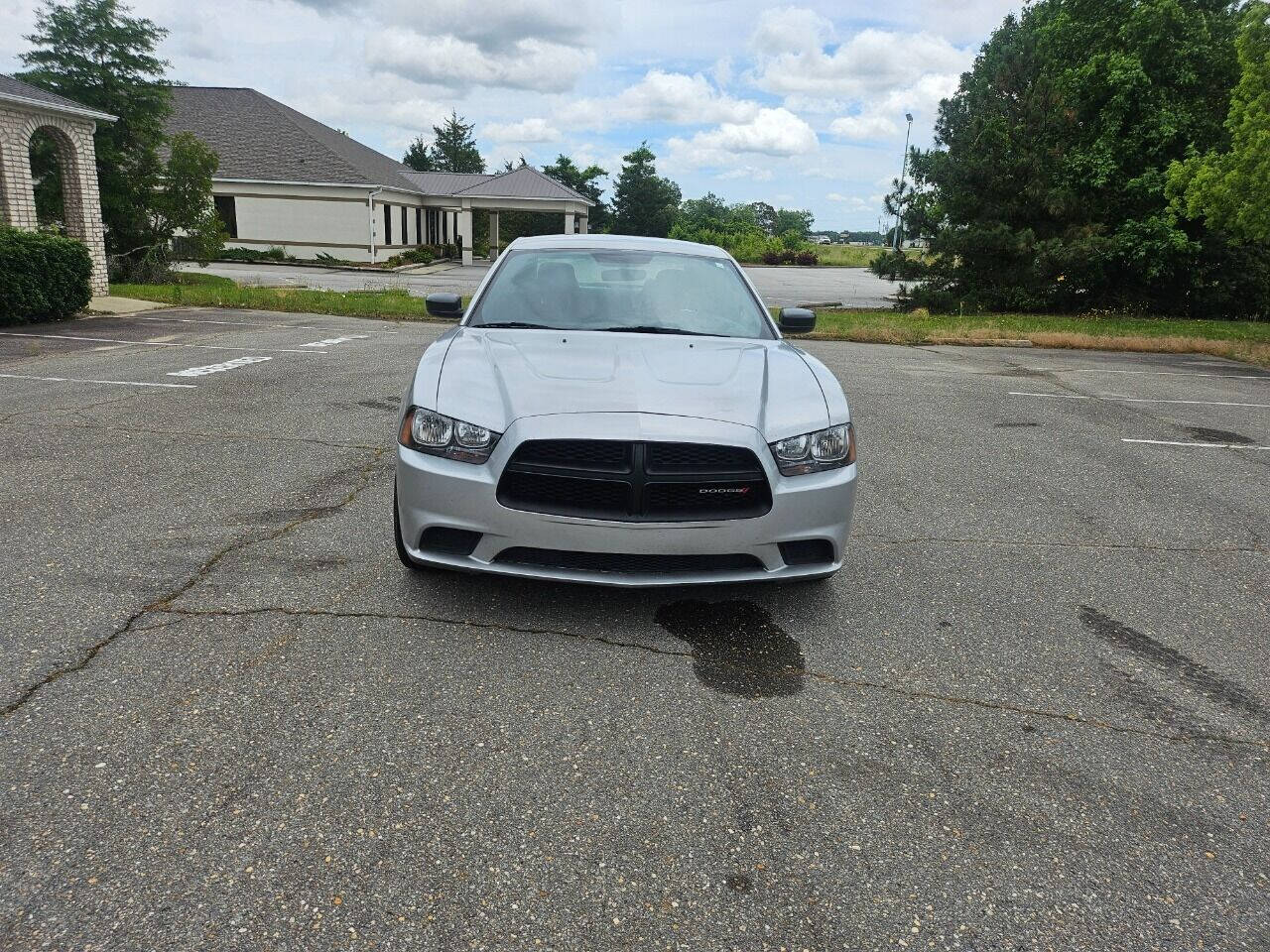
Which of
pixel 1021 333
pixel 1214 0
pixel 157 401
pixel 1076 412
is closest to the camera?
pixel 157 401

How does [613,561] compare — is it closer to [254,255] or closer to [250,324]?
[250,324]

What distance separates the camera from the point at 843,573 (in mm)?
4570

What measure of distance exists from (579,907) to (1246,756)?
2364 millimetres

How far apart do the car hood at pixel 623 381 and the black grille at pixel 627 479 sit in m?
0.17

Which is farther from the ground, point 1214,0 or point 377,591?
point 1214,0

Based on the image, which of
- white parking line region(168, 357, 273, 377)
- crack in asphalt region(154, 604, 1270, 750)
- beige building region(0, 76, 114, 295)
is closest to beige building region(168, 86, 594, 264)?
beige building region(0, 76, 114, 295)

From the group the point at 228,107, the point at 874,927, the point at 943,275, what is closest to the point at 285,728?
the point at 874,927

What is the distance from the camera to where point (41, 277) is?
46.0 feet

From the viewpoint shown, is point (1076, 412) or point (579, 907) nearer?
point (579, 907)

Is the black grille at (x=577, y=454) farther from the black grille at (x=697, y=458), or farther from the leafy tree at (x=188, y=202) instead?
the leafy tree at (x=188, y=202)

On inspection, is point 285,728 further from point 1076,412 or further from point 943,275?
point 943,275

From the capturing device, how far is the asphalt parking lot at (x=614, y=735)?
2223mm

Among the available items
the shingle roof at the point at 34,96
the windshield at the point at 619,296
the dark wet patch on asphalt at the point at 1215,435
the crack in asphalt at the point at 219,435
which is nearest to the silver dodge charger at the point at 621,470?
the windshield at the point at 619,296

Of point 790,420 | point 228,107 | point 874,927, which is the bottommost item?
point 874,927
